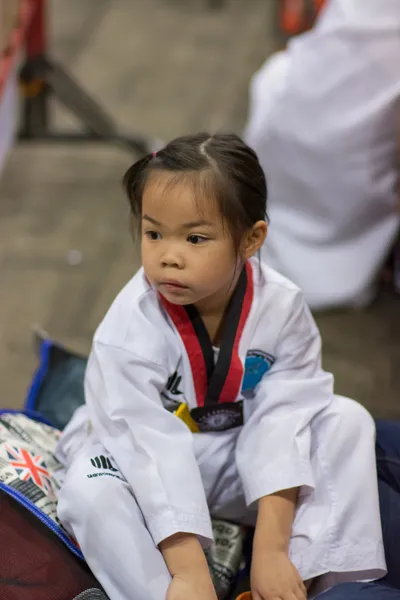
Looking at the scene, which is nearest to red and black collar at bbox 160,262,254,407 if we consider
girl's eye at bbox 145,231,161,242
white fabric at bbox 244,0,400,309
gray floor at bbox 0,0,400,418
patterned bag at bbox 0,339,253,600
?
girl's eye at bbox 145,231,161,242

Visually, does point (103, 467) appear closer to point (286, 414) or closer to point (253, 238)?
point (286, 414)

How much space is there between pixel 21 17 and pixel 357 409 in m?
1.61

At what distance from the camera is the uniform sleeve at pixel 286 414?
4.04 feet

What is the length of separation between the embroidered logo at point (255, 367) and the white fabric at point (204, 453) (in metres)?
0.01

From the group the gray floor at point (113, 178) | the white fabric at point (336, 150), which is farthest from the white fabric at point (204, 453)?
the white fabric at point (336, 150)

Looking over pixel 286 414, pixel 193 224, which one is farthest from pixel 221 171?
pixel 286 414

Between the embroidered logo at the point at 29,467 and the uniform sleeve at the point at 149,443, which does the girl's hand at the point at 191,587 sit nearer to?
the uniform sleeve at the point at 149,443

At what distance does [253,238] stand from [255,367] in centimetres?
21

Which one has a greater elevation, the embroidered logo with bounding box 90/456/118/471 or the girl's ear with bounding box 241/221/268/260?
the girl's ear with bounding box 241/221/268/260

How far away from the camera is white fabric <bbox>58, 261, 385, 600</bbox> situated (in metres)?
1.15

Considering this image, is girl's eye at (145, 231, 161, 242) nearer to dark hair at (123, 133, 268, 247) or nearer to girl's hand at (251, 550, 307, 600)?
dark hair at (123, 133, 268, 247)

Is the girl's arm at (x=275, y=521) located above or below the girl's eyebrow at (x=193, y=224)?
below

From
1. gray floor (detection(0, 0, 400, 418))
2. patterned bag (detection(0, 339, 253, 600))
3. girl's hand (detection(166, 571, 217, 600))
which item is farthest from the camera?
gray floor (detection(0, 0, 400, 418))

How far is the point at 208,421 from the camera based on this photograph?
4.25 ft
